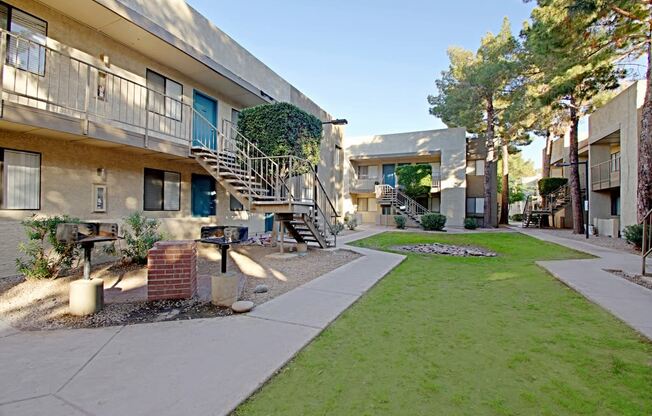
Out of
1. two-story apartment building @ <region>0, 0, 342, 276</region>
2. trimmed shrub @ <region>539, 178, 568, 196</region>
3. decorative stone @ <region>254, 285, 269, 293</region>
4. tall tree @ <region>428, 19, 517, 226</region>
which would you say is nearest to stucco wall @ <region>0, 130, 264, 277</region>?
two-story apartment building @ <region>0, 0, 342, 276</region>

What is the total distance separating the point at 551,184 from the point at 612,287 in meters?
22.8

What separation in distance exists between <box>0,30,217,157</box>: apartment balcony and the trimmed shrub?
1049 inches

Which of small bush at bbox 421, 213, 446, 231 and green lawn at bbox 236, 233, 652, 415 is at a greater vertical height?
small bush at bbox 421, 213, 446, 231

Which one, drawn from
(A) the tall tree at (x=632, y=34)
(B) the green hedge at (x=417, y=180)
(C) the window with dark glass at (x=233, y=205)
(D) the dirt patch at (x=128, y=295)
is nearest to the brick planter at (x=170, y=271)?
(D) the dirt patch at (x=128, y=295)

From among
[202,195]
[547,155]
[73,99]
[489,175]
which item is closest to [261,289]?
[73,99]

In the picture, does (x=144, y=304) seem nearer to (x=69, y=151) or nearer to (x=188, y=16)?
(x=69, y=151)

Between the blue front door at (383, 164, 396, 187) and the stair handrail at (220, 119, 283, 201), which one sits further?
the blue front door at (383, 164, 396, 187)

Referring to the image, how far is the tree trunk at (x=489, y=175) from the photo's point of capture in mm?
23172

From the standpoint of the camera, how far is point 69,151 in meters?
7.21

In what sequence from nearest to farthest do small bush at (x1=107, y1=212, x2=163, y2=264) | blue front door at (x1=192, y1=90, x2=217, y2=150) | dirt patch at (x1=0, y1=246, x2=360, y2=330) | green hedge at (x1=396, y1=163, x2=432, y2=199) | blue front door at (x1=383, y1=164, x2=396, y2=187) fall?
dirt patch at (x1=0, y1=246, x2=360, y2=330)
small bush at (x1=107, y1=212, x2=163, y2=264)
blue front door at (x1=192, y1=90, x2=217, y2=150)
green hedge at (x1=396, y1=163, x2=432, y2=199)
blue front door at (x1=383, y1=164, x2=396, y2=187)

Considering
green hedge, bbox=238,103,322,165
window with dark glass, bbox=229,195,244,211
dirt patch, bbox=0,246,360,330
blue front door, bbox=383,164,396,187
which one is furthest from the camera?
blue front door, bbox=383,164,396,187

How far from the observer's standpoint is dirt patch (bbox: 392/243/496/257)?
11.0m

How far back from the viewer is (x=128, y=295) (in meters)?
5.09

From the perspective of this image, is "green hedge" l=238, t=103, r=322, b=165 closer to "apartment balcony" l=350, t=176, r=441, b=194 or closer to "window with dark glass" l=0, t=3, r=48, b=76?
"window with dark glass" l=0, t=3, r=48, b=76
